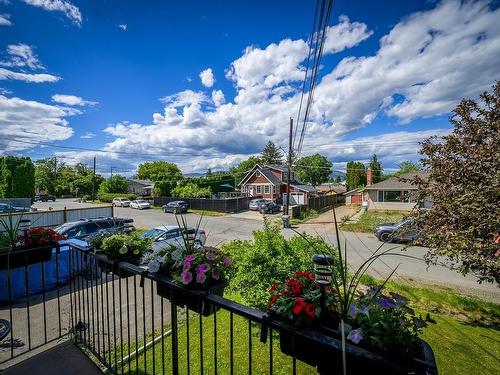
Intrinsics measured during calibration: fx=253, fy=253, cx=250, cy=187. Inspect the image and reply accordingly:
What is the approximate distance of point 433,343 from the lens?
432cm

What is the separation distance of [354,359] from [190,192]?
104 ft

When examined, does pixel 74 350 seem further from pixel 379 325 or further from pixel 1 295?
pixel 1 295

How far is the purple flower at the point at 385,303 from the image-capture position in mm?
1251

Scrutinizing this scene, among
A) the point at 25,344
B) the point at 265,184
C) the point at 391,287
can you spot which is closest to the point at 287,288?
the point at 25,344

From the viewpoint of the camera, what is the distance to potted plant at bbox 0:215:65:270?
110 inches

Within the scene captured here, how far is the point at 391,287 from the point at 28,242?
768 cm

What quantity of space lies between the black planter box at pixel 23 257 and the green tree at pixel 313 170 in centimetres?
6120

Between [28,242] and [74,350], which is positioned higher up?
[28,242]

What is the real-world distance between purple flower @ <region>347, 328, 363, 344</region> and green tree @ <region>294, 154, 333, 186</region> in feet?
205

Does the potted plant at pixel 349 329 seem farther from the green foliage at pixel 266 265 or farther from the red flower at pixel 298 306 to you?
the green foliage at pixel 266 265

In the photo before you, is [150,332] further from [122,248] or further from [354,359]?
[354,359]

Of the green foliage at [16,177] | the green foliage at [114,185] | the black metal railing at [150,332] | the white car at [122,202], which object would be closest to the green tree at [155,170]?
the green foliage at [114,185]

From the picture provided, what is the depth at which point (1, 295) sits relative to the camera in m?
5.54

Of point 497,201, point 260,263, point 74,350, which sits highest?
point 497,201
